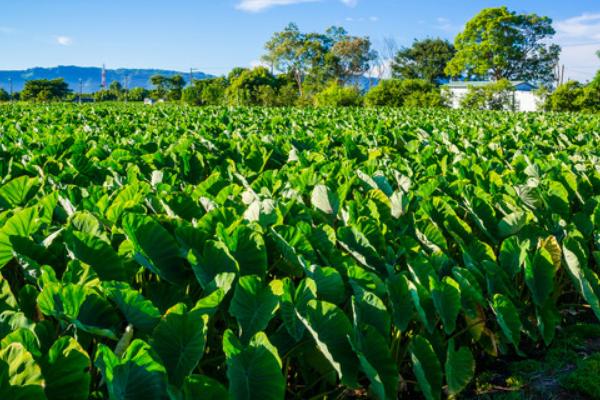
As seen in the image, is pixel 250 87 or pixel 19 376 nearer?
pixel 19 376

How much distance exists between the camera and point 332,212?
291 centimetres

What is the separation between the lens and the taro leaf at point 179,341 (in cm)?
148

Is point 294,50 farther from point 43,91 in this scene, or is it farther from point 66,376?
point 66,376

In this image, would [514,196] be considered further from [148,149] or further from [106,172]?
[148,149]

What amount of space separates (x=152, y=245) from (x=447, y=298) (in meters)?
1.17

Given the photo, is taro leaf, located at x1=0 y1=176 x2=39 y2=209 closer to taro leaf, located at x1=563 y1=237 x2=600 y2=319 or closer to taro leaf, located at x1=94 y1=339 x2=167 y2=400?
taro leaf, located at x1=94 y1=339 x2=167 y2=400

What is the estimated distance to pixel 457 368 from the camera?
2008 millimetres

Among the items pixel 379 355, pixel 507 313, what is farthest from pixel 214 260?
pixel 507 313

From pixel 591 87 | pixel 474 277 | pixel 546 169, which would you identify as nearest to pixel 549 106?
pixel 591 87

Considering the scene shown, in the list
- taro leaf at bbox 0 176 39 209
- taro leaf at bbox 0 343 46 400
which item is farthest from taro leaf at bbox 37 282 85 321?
taro leaf at bbox 0 176 39 209

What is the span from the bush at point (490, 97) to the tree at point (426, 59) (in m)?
38.0

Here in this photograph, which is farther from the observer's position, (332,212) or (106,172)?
(106,172)

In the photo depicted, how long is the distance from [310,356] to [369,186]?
1776mm

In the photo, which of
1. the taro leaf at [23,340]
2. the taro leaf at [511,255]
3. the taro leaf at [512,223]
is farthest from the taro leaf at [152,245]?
the taro leaf at [512,223]
